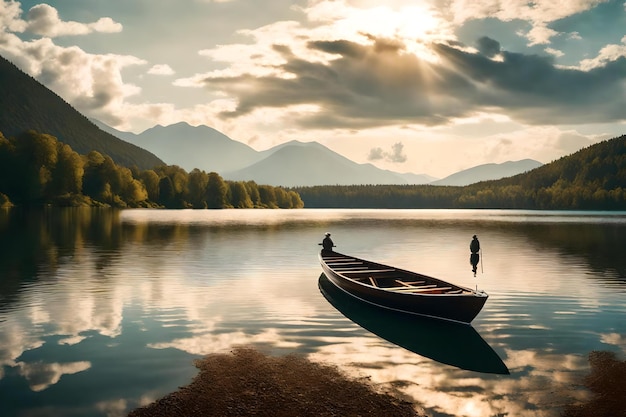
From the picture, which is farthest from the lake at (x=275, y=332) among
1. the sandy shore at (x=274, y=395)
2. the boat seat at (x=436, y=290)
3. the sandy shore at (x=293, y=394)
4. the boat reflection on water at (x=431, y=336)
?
the boat seat at (x=436, y=290)

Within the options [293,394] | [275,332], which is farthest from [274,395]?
[275,332]

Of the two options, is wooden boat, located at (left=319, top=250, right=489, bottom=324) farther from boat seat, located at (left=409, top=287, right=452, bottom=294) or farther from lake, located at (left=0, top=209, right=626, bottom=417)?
lake, located at (left=0, top=209, right=626, bottom=417)

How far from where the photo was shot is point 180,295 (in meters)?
30.9

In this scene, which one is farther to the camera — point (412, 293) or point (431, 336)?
point (412, 293)

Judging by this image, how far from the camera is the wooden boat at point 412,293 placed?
2294 cm

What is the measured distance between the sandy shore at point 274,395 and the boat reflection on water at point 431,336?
4.77 metres

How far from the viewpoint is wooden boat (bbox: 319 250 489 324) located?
2294cm

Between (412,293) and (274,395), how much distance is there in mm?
11430

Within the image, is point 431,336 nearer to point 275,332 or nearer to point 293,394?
point 275,332

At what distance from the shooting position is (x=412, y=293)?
24.2 meters

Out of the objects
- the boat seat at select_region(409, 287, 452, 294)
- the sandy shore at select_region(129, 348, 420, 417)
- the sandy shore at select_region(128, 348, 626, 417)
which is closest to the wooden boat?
the boat seat at select_region(409, 287, 452, 294)

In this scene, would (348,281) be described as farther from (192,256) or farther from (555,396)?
(192,256)

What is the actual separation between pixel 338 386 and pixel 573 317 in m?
17.0

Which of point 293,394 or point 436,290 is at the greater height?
point 436,290
